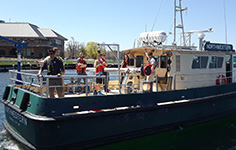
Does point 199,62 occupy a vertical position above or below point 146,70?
above

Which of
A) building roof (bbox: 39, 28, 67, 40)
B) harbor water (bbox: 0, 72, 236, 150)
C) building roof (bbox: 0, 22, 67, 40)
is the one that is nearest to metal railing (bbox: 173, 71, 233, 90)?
harbor water (bbox: 0, 72, 236, 150)

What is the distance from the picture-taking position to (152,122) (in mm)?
7660

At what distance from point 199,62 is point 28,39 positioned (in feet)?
177

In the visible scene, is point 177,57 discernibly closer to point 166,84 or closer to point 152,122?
point 166,84

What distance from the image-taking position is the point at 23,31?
59031 millimetres

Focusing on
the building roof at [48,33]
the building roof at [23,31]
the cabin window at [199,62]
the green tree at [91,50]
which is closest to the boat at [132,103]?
the cabin window at [199,62]

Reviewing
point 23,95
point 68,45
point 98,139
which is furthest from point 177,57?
point 68,45

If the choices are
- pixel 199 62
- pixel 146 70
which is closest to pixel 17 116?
pixel 146 70

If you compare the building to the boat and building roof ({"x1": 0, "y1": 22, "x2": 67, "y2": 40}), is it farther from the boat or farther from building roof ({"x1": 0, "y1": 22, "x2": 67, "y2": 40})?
the boat

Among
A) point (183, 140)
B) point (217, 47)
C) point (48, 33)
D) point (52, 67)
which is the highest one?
point (48, 33)

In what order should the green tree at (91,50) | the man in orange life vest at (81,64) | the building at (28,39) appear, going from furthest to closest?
the green tree at (91,50), the building at (28,39), the man in orange life vest at (81,64)

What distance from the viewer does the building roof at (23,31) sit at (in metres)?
57.4

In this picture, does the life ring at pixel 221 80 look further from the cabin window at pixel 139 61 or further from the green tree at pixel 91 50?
the green tree at pixel 91 50

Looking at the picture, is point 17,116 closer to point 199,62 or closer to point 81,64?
point 81,64
